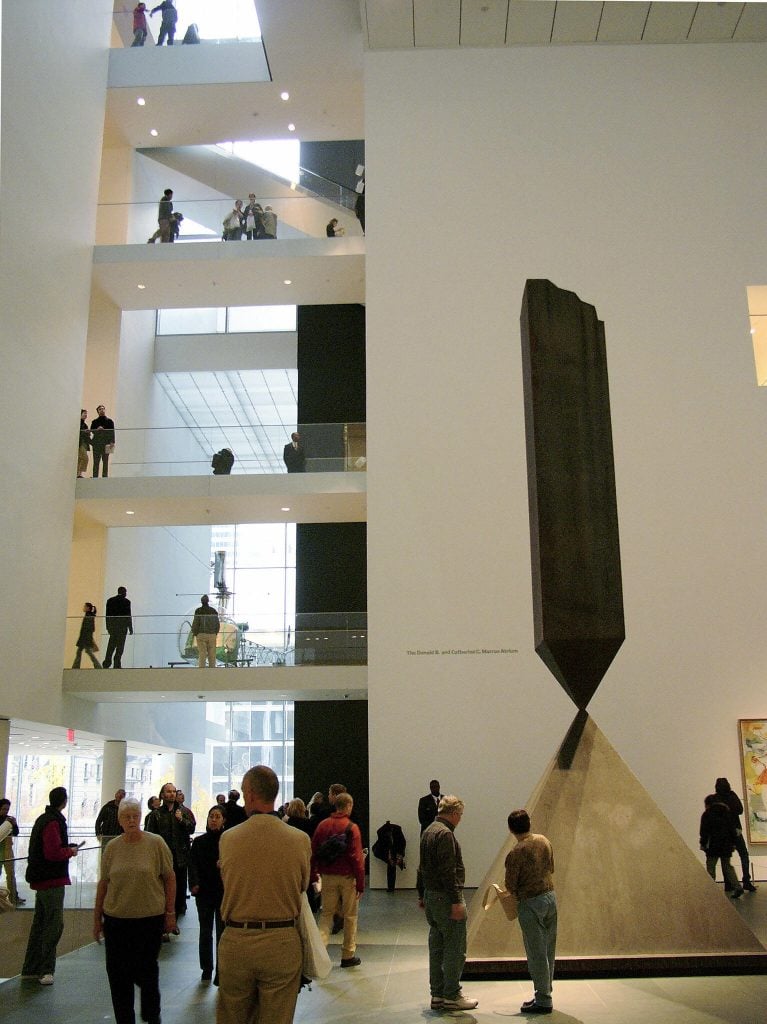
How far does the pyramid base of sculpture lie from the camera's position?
6348 millimetres

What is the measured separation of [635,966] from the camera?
634 cm

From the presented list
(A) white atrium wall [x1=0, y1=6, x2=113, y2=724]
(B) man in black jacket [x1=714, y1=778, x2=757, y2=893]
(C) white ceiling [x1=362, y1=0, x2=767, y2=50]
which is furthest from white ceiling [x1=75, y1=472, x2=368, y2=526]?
(C) white ceiling [x1=362, y1=0, x2=767, y2=50]

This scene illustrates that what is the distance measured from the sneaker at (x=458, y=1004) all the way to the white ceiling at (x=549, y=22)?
15069 millimetres

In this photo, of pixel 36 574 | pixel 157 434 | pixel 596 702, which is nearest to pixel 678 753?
pixel 596 702

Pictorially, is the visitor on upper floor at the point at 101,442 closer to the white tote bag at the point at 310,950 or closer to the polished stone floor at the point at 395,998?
the polished stone floor at the point at 395,998

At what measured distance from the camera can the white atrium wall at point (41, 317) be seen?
43.7ft

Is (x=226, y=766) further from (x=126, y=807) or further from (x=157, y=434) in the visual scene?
(x=126, y=807)

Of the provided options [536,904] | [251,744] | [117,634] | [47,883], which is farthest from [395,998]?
[251,744]

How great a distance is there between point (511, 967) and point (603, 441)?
13.5ft

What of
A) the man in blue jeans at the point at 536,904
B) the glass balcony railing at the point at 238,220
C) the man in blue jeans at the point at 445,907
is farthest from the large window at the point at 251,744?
the man in blue jeans at the point at 536,904

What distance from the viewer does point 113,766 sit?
707 inches

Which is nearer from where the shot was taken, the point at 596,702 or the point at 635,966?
Answer: the point at 635,966

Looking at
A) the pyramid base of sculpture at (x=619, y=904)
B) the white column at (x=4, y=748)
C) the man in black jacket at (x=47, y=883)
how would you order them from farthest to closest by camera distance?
the white column at (x=4, y=748) < the man in black jacket at (x=47, y=883) < the pyramid base of sculpture at (x=619, y=904)

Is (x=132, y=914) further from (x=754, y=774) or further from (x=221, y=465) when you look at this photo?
(x=221, y=465)
